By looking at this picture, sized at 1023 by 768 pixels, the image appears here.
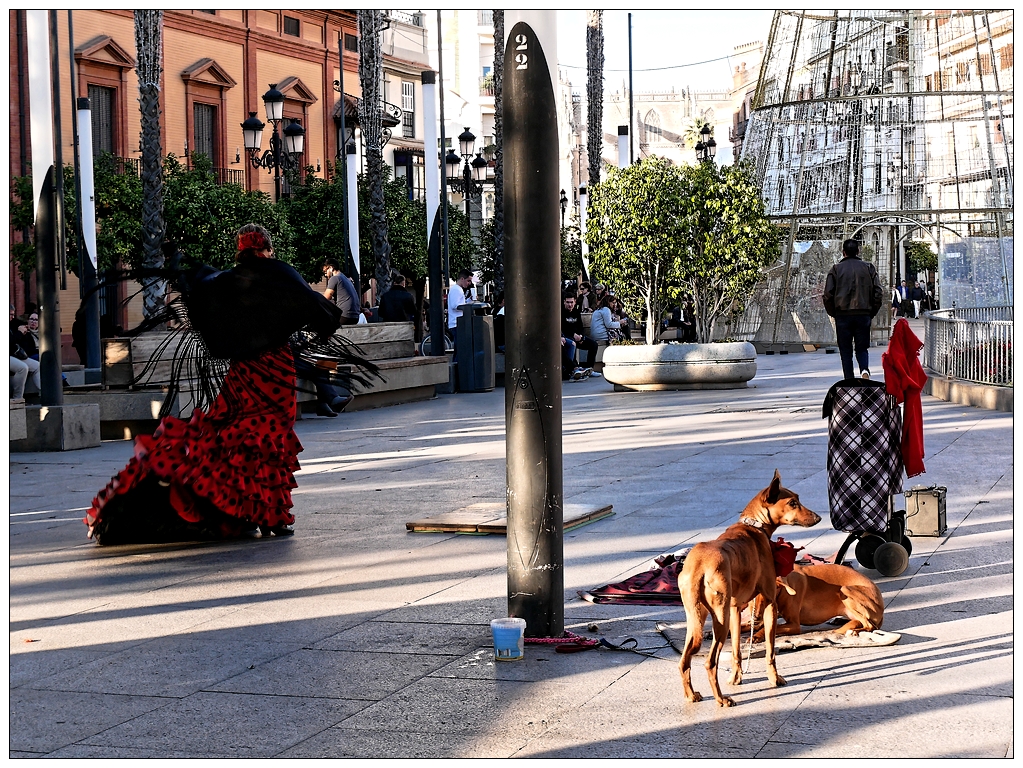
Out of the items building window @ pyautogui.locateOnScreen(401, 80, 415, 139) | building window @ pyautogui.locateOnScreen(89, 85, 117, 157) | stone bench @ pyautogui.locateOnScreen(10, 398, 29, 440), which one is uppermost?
building window @ pyautogui.locateOnScreen(401, 80, 415, 139)

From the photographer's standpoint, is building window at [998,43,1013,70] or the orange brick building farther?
building window at [998,43,1013,70]

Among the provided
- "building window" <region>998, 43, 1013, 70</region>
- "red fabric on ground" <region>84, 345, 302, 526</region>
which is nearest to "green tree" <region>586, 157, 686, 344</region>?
"red fabric on ground" <region>84, 345, 302, 526</region>

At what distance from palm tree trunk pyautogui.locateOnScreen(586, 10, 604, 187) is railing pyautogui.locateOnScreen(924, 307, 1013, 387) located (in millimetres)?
22484

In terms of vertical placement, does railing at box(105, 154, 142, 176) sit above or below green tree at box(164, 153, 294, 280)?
above

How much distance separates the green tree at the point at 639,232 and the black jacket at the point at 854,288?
8.42 feet

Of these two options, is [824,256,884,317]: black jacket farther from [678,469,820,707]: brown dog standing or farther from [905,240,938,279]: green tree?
[905,240,938,279]: green tree

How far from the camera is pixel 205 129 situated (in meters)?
40.6

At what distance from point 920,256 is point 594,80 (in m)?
30.5

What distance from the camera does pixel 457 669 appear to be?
5.19m

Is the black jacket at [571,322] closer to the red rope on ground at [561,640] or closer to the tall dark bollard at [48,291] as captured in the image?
the tall dark bollard at [48,291]

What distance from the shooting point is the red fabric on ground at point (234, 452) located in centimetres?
809

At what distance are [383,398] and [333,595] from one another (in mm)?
11815

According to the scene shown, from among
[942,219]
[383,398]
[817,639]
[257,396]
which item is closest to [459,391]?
[383,398]

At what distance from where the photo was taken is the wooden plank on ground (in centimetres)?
822
